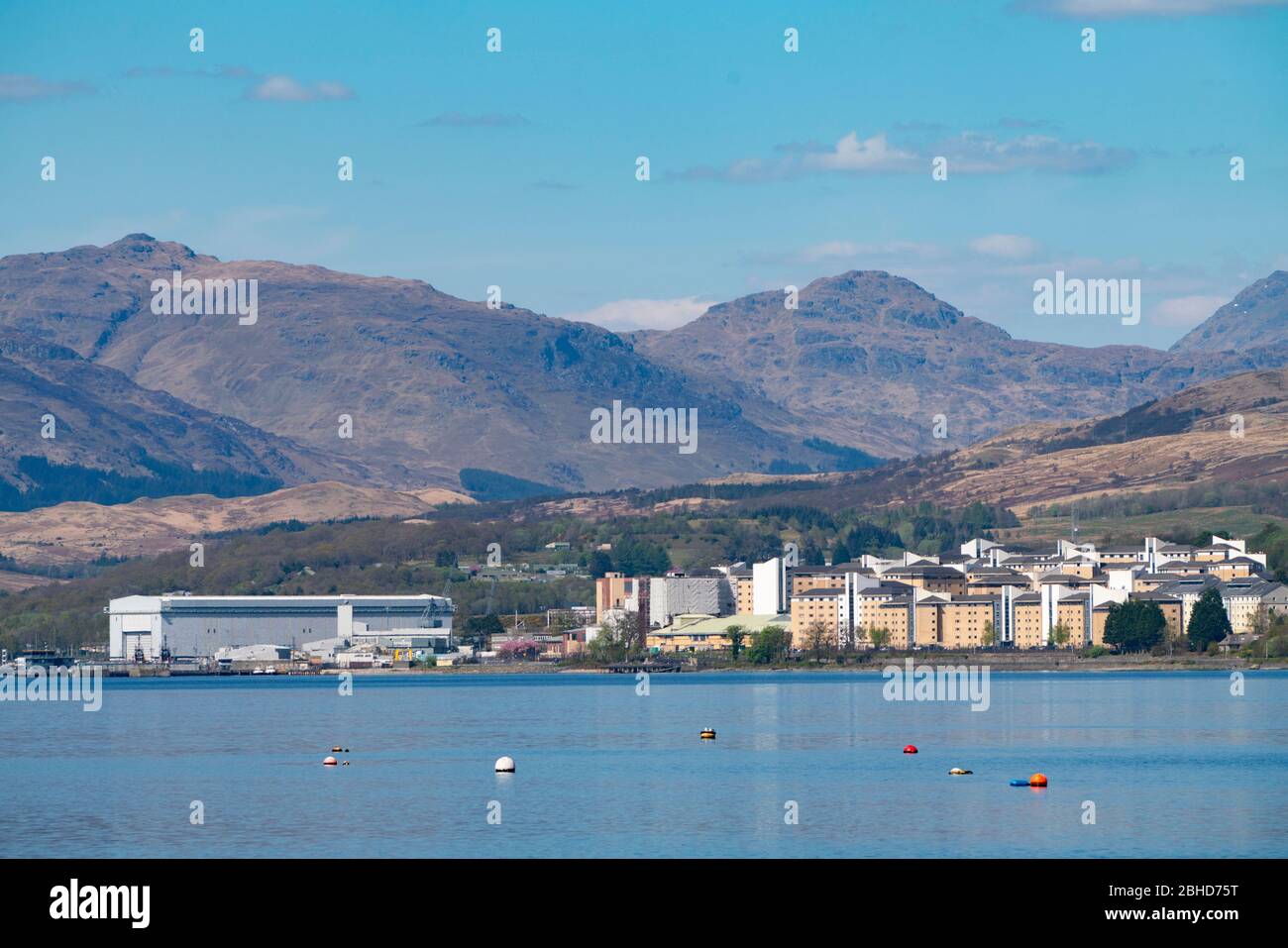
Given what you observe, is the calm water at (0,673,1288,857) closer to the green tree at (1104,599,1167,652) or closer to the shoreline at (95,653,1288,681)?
the shoreline at (95,653,1288,681)

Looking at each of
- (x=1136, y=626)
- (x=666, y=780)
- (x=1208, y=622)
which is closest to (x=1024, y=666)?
(x=1136, y=626)

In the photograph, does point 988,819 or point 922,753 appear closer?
point 988,819

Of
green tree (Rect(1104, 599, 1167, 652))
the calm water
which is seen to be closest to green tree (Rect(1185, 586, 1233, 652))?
green tree (Rect(1104, 599, 1167, 652))

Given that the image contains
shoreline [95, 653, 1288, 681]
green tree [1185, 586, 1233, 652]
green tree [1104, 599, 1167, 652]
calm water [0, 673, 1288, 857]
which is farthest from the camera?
green tree [1104, 599, 1167, 652]

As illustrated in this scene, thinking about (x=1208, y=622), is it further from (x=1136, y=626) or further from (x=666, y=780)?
(x=666, y=780)

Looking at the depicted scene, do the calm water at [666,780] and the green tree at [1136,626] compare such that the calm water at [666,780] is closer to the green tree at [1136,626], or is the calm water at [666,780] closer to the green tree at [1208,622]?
the green tree at [1208,622]
